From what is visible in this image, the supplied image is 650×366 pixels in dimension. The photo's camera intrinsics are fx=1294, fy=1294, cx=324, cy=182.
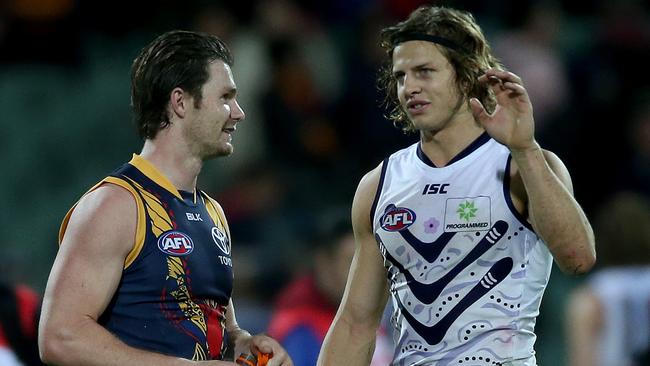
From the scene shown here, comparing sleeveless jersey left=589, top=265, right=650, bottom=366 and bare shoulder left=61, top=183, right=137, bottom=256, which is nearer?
bare shoulder left=61, top=183, right=137, bottom=256

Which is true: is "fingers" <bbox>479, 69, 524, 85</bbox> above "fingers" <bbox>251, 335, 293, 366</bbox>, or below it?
above

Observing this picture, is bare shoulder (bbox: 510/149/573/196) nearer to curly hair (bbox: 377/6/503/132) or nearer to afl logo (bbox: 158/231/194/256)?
curly hair (bbox: 377/6/503/132)

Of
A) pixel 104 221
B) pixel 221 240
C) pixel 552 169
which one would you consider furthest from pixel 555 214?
pixel 104 221

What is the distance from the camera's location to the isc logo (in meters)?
5.72

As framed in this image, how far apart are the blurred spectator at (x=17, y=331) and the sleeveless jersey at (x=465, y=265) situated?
1914mm

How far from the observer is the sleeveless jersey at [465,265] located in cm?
551

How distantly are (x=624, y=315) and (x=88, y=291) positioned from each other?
4751 millimetres

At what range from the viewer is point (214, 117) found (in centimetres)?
551

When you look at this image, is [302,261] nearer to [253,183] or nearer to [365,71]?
[253,183]

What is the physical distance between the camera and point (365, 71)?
1186 cm

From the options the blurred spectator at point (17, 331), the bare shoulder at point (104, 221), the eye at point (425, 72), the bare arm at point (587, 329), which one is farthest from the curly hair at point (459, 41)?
the bare arm at point (587, 329)

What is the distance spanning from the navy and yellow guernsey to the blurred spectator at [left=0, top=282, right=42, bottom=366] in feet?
4.55

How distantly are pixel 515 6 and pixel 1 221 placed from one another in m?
5.26

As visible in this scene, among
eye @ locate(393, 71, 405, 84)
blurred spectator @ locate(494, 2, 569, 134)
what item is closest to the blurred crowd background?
blurred spectator @ locate(494, 2, 569, 134)
